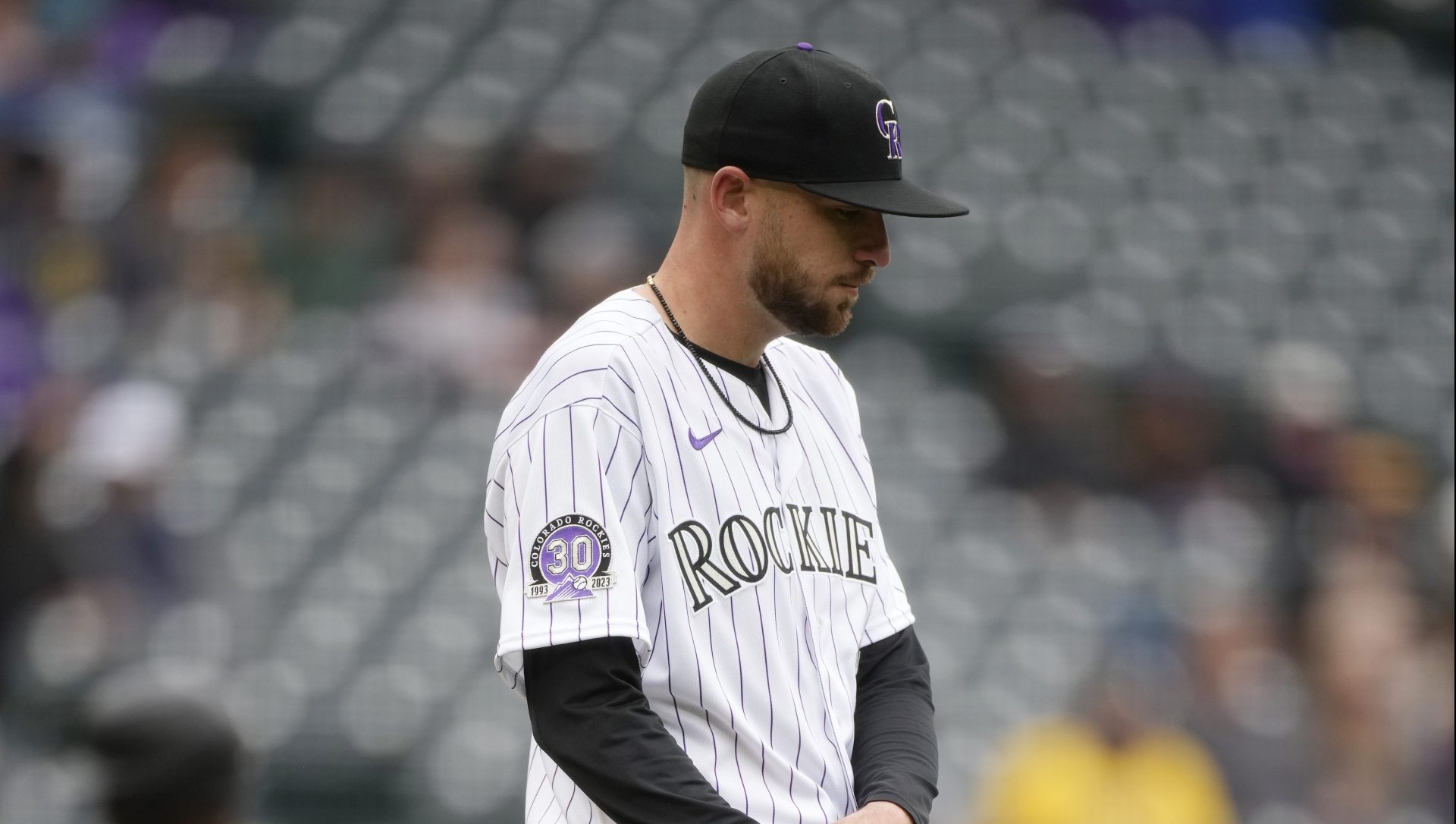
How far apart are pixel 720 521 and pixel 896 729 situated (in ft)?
1.27

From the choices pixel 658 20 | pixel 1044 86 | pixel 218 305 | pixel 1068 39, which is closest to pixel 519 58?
pixel 658 20

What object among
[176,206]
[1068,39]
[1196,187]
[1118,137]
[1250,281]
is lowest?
[1250,281]

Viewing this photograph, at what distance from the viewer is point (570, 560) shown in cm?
179

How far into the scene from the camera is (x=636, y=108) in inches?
259

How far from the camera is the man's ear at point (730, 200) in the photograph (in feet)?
6.40

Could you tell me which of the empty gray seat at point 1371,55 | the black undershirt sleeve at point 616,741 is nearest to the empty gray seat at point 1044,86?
the empty gray seat at point 1371,55

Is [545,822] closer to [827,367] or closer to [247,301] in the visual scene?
[827,367]

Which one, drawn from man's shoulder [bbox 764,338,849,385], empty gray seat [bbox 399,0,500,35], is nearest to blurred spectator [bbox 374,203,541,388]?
empty gray seat [bbox 399,0,500,35]

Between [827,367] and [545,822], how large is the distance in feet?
2.38

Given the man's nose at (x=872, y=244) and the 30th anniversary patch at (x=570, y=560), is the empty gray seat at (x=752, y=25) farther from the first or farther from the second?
the 30th anniversary patch at (x=570, y=560)

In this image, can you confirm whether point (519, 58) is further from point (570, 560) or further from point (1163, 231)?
point (570, 560)

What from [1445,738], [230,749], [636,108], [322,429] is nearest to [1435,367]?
[1445,738]

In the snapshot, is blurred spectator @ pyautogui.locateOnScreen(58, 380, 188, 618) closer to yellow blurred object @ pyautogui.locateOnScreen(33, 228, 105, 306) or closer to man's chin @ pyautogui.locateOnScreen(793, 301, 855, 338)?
yellow blurred object @ pyautogui.locateOnScreen(33, 228, 105, 306)

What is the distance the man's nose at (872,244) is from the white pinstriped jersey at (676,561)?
8.6 inches
